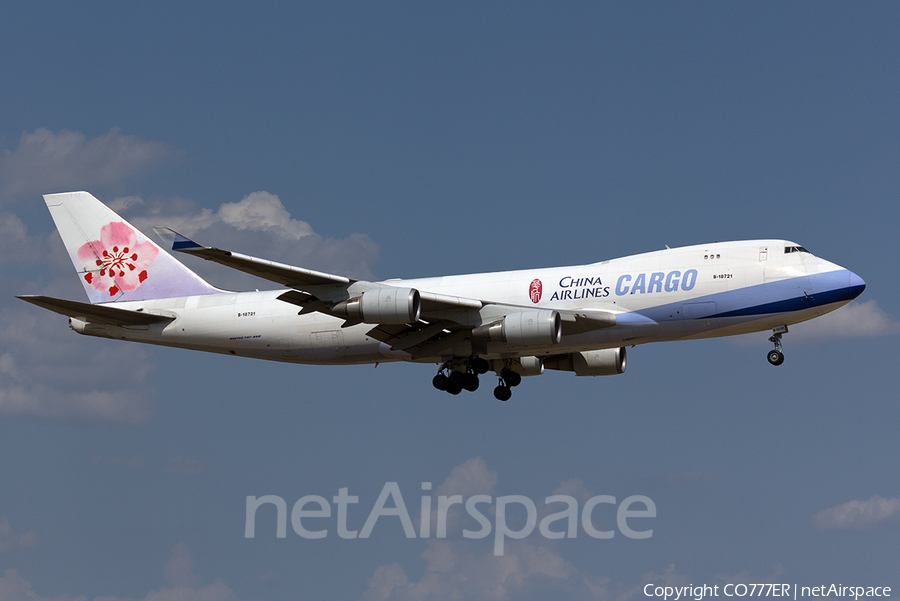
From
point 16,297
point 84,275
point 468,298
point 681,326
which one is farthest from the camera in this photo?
point 84,275

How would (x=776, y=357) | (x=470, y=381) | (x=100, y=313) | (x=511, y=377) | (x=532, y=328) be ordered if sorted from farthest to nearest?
(x=511, y=377)
(x=100, y=313)
(x=470, y=381)
(x=776, y=357)
(x=532, y=328)

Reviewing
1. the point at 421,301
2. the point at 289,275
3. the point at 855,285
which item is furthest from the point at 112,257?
the point at 855,285

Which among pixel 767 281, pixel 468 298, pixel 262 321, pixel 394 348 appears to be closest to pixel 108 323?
pixel 262 321

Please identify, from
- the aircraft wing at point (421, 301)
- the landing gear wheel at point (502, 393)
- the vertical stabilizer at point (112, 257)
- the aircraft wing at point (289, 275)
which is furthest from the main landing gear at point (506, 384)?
the vertical stabilizer at point (112, 257)

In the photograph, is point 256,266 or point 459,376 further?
point 459,376

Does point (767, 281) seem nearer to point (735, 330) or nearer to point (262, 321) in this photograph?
Result: point (735, 330)

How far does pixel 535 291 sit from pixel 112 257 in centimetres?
1948

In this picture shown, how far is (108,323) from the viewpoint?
142 feet

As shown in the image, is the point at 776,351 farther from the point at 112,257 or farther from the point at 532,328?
the point at 112,257

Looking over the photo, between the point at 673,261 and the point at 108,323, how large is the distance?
23.1m

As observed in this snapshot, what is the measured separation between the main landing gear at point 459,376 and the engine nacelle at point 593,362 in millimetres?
5127

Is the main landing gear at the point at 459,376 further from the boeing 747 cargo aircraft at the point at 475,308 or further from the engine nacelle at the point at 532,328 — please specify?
the engine nacelle at the point at 532,328

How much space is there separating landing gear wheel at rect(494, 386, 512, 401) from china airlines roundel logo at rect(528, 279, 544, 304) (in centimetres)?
660

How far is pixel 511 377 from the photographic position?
4472 centimetres
